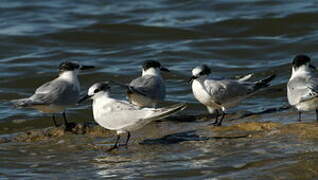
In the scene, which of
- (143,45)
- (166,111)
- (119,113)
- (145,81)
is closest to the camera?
(166,111)

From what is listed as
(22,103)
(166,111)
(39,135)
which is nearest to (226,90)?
(166,111)

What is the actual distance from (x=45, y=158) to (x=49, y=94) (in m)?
1.20

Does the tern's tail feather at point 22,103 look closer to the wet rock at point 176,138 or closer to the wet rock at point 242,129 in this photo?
the wet rock at point 176,138

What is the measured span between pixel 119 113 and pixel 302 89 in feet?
6.55

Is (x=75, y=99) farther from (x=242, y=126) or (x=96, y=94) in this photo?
(x=242, y=126)

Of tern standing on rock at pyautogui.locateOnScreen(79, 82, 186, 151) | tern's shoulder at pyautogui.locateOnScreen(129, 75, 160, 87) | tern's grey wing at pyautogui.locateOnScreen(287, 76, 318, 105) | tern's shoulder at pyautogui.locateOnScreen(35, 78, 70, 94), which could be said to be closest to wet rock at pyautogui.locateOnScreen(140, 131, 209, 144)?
tern standing on rock at pyautogui.locateOnScreen(79, 82, 186, 151)

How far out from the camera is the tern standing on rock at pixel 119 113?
7.64 m

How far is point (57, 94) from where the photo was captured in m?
8.89

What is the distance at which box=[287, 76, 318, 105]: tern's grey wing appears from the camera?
831cm

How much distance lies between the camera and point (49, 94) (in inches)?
348

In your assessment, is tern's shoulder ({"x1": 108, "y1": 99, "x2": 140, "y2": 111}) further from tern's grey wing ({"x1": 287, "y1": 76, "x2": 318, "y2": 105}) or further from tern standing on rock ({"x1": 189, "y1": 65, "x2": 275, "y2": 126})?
tern's grey wing ({"x1": 287, "y1": 76, "x2": 318, "y2": 105})

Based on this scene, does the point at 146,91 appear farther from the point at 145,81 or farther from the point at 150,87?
the point at 145,81

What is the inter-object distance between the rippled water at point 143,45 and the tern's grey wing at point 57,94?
636 millimetres

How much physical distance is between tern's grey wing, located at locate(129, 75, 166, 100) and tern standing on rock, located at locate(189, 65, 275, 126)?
0.60 meters
